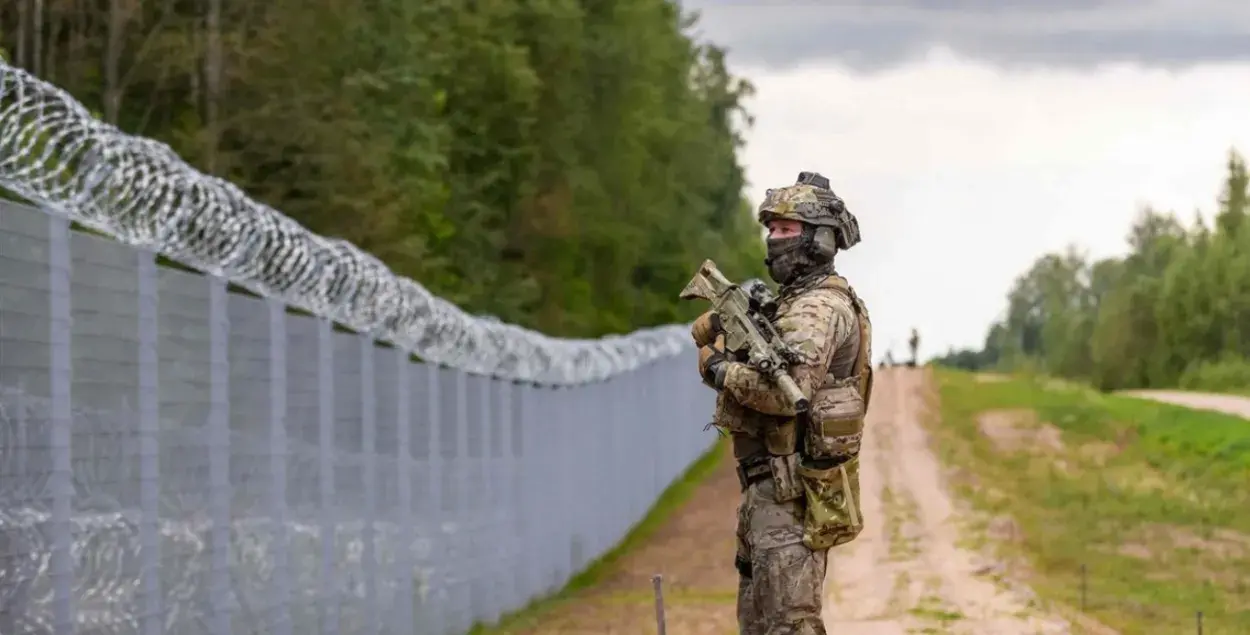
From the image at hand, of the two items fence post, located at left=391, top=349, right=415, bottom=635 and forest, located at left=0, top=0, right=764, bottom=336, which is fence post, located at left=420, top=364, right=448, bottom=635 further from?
forest, located at left=0, top=0, right=764, bottom=336

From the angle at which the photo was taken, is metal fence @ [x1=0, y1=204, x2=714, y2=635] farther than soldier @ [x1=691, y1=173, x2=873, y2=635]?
Yes

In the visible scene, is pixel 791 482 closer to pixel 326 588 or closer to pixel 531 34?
pixel 326 588

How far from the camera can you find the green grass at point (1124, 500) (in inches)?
706

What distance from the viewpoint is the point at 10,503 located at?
7.55m

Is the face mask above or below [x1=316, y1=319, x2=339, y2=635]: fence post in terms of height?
above

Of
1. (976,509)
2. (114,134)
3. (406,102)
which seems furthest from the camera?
(406,102)

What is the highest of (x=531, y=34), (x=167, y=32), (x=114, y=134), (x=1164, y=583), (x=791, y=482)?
(x=531, y=34)

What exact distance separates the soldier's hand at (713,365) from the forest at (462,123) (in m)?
17.7

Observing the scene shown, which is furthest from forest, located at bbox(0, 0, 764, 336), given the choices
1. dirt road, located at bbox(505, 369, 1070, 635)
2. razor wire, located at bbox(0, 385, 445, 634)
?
razor wire, located at bbox(0, 385, 445, 634)

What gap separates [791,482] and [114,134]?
3.12m

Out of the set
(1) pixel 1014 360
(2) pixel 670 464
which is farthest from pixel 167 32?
(1) pixel 1014 360

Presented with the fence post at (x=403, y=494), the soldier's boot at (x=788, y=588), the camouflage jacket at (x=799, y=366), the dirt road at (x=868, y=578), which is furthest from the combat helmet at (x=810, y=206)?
the dirt road at (x=868, y=578)

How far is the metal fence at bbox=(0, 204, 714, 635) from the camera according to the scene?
7785mm

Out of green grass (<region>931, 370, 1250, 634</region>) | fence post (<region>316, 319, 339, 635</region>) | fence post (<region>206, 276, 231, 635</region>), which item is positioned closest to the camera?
fence post (<region>206, 276, 231, 635</region>)
